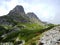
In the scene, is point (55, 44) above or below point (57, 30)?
below

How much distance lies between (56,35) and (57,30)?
9196mm

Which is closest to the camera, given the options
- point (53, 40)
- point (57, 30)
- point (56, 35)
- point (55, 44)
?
point (55, 44)

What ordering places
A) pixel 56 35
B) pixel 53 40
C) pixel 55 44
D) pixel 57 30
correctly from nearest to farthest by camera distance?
pixel 55 44 → pixel 53 40 → pixel 56 35 → pixel 57 30

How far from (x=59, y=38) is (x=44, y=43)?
7130mm

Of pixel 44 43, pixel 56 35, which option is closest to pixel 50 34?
pixel 56 35

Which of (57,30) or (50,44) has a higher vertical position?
(57,30)

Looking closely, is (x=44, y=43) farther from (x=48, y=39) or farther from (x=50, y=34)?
(x=50, y=34)

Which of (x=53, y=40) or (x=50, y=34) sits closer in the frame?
(x=53, y=40)

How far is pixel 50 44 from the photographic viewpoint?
241 feet

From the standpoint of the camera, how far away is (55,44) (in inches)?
2788

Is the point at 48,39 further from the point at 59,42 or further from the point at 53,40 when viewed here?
the point at 59,42

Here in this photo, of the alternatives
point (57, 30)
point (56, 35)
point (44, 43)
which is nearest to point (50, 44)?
point (44, 43)

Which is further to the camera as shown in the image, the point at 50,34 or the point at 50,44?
the point at 50,34

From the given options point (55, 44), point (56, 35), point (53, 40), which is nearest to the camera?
point (55, 44)
